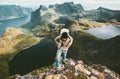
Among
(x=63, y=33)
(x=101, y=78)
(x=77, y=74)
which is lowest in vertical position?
(x=101, y=78)

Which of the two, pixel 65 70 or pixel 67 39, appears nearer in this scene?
pixel 67 39

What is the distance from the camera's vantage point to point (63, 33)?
36.6m

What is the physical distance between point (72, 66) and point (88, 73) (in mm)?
5161

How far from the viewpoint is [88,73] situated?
53219 mm

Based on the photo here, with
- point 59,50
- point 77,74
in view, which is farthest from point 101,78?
point 59,50

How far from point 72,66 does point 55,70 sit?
481cm

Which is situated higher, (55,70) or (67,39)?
(67,39)

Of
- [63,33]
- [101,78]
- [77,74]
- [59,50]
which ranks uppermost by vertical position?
[63,33]

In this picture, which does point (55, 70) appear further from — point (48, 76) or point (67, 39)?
point (67, 39)

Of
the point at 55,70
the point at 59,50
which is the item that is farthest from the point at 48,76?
the point at 59,50

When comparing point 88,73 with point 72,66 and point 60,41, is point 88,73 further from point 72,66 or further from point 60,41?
point 60,41

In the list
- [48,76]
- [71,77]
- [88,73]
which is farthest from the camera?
[88,73]

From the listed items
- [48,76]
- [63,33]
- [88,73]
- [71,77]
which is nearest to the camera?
[63,33]

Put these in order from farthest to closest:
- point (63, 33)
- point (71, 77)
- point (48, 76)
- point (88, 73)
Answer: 1. point (88, 73)
2. point (48, 76)
3. point (71, 77)
4. point (63, 33)
